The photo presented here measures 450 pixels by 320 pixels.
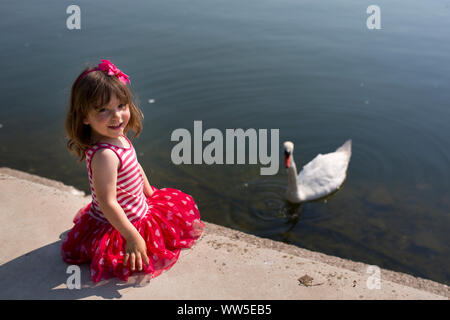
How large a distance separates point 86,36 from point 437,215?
8.45 meters

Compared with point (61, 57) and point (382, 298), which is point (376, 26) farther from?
point (382, 298)

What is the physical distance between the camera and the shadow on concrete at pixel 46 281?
106 inches

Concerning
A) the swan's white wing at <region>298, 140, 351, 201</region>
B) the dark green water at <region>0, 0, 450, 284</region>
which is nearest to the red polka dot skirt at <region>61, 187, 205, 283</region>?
the dark green water at <region>0, 0, 450, 284</region>

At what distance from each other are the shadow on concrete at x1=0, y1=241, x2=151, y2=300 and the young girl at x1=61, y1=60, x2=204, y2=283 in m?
0.07

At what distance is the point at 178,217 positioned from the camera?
124 inches

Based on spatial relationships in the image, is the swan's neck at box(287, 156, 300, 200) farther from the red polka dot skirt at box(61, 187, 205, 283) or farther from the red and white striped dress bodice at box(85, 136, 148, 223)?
the red and white striped dress bodice at box(85, 136, 148, 223)

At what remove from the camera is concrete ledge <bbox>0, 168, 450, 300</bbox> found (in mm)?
2705

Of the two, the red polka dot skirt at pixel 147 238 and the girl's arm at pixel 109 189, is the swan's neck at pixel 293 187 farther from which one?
the girl's arm at pixel 109 189

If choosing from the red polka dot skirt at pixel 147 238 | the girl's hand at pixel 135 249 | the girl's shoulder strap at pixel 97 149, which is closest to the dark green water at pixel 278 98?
the red polka dot skirt at pixel 147 238

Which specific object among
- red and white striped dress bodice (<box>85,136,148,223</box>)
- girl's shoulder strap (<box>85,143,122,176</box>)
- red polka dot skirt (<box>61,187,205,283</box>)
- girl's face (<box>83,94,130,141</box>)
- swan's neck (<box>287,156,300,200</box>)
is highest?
girl's face (<box>83,94,130,141</box>)

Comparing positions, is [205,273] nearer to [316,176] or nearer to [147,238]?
[147,238]

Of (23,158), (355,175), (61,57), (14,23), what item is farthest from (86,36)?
(355,175)

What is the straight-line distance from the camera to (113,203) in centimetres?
262

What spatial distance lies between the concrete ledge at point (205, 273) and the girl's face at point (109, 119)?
100cm
